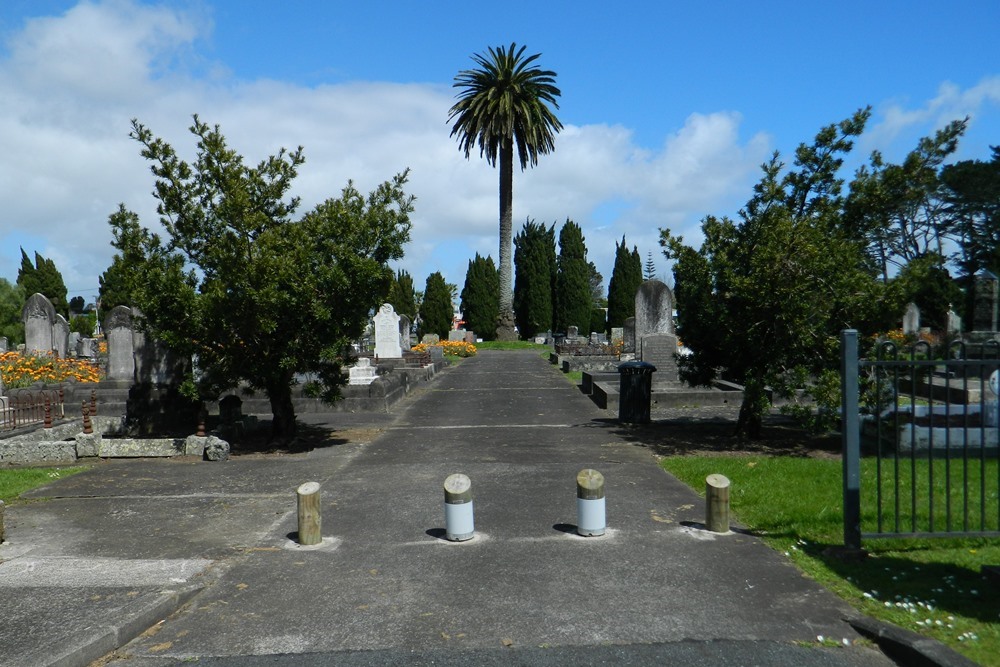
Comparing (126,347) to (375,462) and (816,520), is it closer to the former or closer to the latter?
(375,462)

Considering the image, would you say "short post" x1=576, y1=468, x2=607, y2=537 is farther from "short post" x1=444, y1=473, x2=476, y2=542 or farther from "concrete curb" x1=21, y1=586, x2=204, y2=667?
"concrete curb" x1=21, y1=586, x2=204, y2=667

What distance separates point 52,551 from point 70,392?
47.5 ft

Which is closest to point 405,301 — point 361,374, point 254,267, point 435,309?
point 435,309

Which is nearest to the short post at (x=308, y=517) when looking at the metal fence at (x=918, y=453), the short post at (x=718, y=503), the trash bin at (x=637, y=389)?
the short post at (x=718, y=503)

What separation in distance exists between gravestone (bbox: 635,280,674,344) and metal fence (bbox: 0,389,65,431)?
15.8 meters

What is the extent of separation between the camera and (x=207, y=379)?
13578 millimetres

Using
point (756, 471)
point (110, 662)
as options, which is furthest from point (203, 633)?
point (756, 471)

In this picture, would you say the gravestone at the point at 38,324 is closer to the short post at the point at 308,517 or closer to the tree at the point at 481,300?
the short post at the point at 308,517

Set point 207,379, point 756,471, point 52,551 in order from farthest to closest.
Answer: point 207,379 → point 756,471 → point 52,551

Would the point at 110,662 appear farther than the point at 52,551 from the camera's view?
No

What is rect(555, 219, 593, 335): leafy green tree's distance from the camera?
7262 centimetres

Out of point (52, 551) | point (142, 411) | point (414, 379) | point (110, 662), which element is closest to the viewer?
point (110, 662)

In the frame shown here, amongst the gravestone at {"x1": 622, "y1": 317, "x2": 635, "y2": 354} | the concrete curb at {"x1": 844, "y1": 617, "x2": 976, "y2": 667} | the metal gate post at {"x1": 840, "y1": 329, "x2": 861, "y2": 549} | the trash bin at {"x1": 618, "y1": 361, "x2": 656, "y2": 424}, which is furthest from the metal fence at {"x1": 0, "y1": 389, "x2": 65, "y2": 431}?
the gravestone at {"x1": 622, "y1": 317, "x2": 635, "y2": 354}

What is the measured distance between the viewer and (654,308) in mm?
25156
